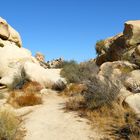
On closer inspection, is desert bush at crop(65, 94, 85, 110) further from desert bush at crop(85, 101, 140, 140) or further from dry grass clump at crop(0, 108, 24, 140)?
dry grass clump at crop(0, 108, 24, 140)

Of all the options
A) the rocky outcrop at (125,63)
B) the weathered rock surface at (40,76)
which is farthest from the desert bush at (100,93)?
the weathered rock surface at (40,76)

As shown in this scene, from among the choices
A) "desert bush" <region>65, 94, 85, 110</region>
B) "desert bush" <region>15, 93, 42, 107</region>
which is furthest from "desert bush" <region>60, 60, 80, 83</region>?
"desert bush" <region>65, 94, 85, 110</region>

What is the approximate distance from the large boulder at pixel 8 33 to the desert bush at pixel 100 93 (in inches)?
716

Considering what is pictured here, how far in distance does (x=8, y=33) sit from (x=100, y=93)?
64.3 ft

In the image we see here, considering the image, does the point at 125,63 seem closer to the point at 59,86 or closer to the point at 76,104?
the point at 76,104

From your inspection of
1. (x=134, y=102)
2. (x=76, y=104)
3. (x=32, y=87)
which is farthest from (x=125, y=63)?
(x=134, y=102)

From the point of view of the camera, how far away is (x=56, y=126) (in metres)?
11.1

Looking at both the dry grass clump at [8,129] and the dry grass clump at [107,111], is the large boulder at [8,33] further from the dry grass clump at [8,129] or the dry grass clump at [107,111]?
the dry grass clump at [8,129]

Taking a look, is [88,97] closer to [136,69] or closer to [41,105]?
[41,105]

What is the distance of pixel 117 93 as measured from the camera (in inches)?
508

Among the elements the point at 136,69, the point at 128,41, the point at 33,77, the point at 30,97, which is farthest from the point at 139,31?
the point at 30,97

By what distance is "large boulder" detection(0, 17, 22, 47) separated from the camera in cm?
3011

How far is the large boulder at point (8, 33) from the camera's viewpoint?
98.8ft

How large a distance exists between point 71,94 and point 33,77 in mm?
3772
